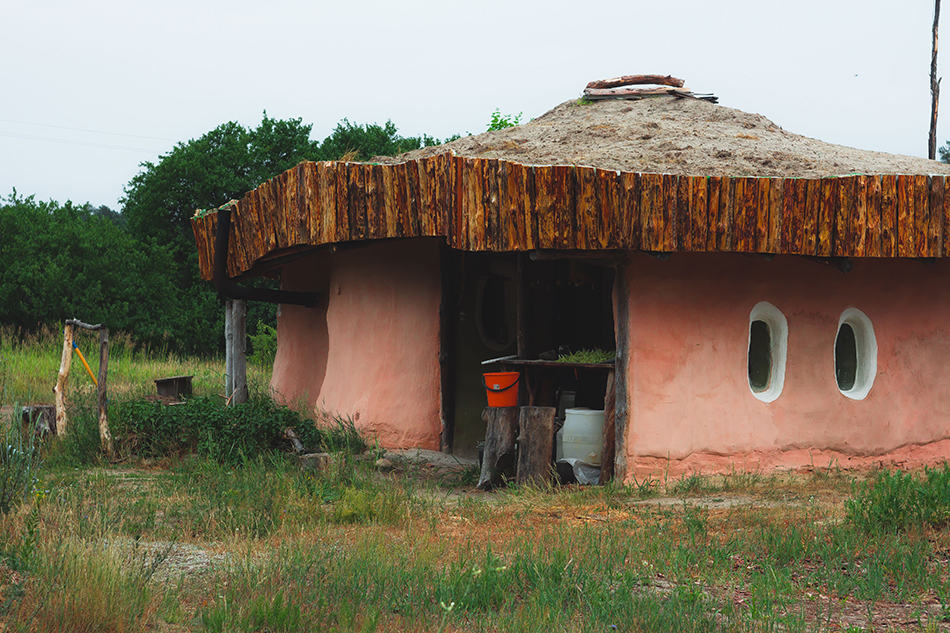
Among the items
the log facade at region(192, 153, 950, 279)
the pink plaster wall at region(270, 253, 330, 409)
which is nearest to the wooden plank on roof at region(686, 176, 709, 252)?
the log facade at region(192, 153, 950, 279)

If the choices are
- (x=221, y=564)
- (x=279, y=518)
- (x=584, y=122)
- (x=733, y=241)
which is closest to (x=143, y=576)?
(x=221, y=564)

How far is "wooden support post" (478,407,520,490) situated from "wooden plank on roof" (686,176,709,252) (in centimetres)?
244

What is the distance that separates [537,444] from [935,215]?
4259 millimetres

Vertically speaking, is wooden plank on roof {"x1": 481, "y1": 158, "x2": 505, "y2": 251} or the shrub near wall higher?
wooden plank on roof {"x1": 481, "y1": 158, "x2": 505, "y2": 251}

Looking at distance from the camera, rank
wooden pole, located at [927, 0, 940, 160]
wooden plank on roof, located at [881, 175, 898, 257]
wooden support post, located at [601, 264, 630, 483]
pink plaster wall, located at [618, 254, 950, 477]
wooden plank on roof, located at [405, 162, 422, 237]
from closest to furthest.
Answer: wooden plank on roof, located at [881, 175, 898, 257] → wooden support post, located at [601, 264, 630, 483] → pink plaster wall, located at [618, 254, 950, 477] → wooden plank on roof, located at [405, 162, 422, 237] → wooden pole, located at [927, 0, 940, 160]

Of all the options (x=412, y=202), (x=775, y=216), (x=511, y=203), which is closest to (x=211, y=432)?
(x=412, y=202)

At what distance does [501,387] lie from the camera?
31.5ft

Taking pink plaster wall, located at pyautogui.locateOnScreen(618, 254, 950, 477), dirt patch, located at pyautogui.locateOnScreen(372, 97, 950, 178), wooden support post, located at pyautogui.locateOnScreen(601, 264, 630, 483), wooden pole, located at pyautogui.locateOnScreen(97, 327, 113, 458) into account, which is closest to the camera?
wooden support post, located at pyautogui.locateOnScreen(601, 264, 630, 483)

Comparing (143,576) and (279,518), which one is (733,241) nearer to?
(279,518)

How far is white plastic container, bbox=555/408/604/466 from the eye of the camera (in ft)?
30.4

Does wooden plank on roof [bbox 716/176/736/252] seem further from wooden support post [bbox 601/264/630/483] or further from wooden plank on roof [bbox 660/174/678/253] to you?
wooden support post [bbox 601/264/630/483]

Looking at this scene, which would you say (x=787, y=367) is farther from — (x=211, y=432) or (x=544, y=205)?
(x=211, y=432)

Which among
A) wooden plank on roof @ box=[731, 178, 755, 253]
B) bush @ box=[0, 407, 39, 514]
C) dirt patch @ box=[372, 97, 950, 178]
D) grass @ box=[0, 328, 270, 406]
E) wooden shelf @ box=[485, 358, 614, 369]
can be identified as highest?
dirt patch @ box=[372, 97, 950, 178]

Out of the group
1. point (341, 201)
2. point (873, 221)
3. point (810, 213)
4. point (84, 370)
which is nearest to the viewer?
point (810, 213)
